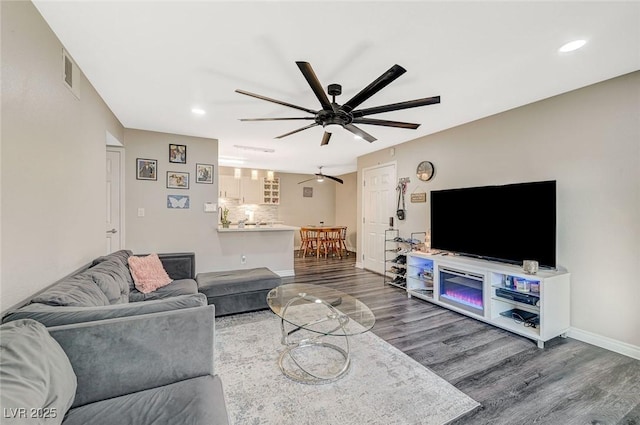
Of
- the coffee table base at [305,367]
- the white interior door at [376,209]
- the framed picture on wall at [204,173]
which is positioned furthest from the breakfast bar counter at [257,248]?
the coffee table base at [305,367]

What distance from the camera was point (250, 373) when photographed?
6.91ft

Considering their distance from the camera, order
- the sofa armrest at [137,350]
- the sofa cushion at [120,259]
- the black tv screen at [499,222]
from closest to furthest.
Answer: the sofa armrest at [137,350] → the sofa cushion at [120,259] → the black tv screen at [499,222]

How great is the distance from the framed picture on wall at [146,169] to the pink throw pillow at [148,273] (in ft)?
5.30

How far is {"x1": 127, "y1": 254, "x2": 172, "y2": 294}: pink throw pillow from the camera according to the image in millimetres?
2775

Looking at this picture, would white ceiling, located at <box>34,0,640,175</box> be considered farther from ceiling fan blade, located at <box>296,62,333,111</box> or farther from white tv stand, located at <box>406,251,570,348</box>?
white tv stand, located at <box>406,251,570,348</box>

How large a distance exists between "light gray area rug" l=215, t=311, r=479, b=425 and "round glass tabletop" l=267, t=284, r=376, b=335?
315 millimetres

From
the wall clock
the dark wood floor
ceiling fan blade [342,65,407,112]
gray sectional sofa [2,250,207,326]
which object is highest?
ceiling fan blade [342,65,407,112]

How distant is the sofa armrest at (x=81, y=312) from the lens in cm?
126

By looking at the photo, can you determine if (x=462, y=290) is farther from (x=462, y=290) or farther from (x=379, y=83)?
(x=379, y=83)

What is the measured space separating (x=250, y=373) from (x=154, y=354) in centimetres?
99

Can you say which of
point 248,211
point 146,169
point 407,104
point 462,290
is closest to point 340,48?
point 407,104

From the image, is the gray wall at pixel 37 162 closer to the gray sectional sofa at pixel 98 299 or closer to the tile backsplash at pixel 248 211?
the gray sectional sofa at pixel 98 299

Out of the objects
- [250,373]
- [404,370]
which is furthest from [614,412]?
[250,373]

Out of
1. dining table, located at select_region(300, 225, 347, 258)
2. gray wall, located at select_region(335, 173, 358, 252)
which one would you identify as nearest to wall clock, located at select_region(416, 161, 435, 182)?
dining table, located at select_region(300, 225, 347, 258)
